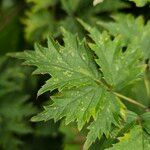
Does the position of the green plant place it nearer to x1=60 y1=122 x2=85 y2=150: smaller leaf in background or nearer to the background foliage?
the background foliage

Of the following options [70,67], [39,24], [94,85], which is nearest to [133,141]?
[94,85]

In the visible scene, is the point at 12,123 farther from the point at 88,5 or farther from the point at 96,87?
the point at 96,87

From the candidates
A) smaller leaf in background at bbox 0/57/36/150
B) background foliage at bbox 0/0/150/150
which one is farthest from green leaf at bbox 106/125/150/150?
smaller leaf in background at bbox 0/57/36/150

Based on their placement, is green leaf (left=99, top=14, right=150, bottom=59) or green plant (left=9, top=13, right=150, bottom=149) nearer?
green plant (left=9, top=13, right=150, bottom=149)

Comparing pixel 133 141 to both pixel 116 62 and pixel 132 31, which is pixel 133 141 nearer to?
pixel 116 62

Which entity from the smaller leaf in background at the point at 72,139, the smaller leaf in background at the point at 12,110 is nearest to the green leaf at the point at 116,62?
the smaller leaf in background at the point at 72,139

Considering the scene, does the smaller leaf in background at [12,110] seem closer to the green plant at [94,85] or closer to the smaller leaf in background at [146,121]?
the green plant at [94,85]

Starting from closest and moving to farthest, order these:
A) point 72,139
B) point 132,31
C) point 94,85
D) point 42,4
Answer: point 94,85 < point 132,31 < point 72,139 < point 42,4
